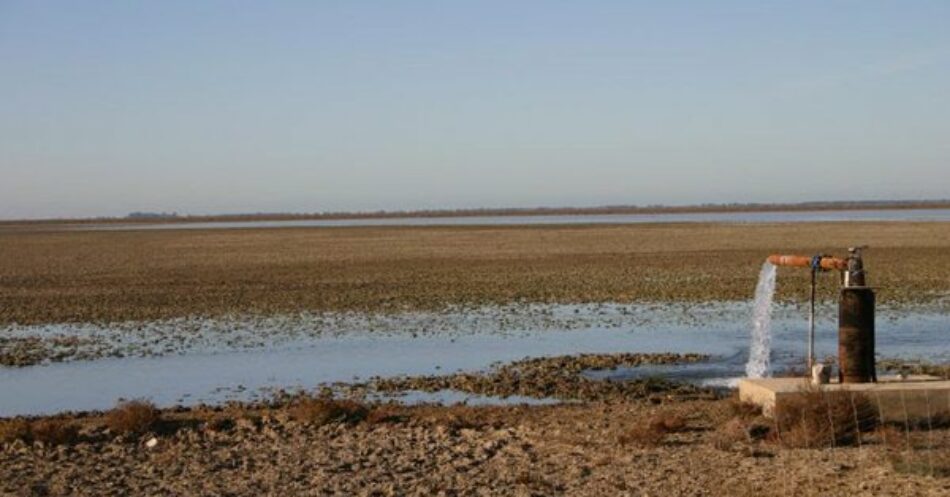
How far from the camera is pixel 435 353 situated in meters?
23.6

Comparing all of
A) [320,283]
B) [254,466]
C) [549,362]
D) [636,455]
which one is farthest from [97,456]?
[320,283]

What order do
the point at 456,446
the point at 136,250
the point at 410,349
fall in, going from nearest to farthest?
the point at 456,446 < the point at 410,349 < the point at 136,250

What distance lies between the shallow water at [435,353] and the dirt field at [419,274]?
494cm

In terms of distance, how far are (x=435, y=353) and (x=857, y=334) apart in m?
10.9

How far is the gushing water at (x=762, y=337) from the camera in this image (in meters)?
19.3

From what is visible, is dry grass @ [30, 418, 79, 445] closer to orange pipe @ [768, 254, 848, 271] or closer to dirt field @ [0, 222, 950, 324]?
orange pipe @ [768, 254, 848, 271]

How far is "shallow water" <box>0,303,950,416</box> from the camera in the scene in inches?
777

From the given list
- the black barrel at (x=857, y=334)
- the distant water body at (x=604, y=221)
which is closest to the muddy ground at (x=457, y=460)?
the black barrel at (x=857, y=334)

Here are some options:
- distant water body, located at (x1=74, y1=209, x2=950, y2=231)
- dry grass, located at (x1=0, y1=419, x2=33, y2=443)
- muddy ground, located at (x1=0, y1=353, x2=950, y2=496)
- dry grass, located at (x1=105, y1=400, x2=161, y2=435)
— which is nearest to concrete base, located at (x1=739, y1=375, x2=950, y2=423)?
muddy ground, located at (x1=0, y1=353, x2=950, y2=496)

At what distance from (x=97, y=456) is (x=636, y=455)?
6.13 meters

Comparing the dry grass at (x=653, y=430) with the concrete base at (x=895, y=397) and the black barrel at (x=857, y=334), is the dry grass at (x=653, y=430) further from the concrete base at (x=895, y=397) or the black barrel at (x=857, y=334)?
the black barrel at (x=857, y=334)

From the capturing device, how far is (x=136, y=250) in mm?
72125

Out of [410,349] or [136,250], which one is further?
[136,250]

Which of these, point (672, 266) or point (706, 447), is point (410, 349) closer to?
point (706, 447)
